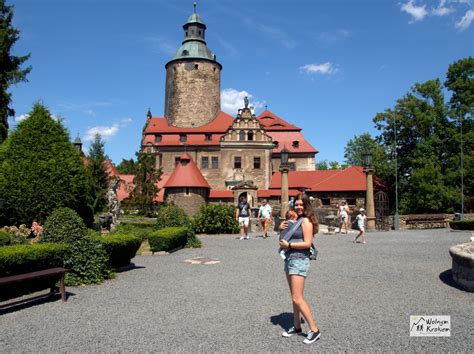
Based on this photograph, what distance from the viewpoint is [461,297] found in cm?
755

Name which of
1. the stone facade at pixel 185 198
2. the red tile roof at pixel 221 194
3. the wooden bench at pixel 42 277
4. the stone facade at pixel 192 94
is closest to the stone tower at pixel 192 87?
the stone facade at pixel 192 94

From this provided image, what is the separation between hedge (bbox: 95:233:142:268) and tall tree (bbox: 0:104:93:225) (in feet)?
17.6

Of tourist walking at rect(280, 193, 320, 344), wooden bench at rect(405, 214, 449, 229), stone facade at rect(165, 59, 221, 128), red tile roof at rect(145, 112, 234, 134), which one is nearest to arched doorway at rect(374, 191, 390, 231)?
wooden bench at rect(405, 214, 449, 229)

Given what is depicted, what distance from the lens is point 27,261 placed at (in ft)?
25.5

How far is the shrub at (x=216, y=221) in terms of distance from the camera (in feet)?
73.2

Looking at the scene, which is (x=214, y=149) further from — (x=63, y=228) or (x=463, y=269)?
(x=463, y=269)

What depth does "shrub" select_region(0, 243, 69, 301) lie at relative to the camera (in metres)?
7.47

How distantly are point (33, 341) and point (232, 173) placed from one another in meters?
38.2

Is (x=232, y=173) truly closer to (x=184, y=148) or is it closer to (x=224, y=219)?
(x=184, y=148)

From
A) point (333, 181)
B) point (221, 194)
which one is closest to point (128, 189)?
point (221, 194)

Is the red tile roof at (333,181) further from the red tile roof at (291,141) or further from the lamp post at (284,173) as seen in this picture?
the lamp post at (284,173)

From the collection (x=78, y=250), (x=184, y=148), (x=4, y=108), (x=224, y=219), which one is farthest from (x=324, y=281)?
(x=184, y=148)

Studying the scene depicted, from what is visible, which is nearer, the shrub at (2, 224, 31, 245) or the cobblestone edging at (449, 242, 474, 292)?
the cobblestone edging at (449, 242, 474, 292)

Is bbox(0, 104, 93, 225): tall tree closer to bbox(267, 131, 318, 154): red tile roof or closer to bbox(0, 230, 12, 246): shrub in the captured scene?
bbox(0, 230, 12, 246): shrub
